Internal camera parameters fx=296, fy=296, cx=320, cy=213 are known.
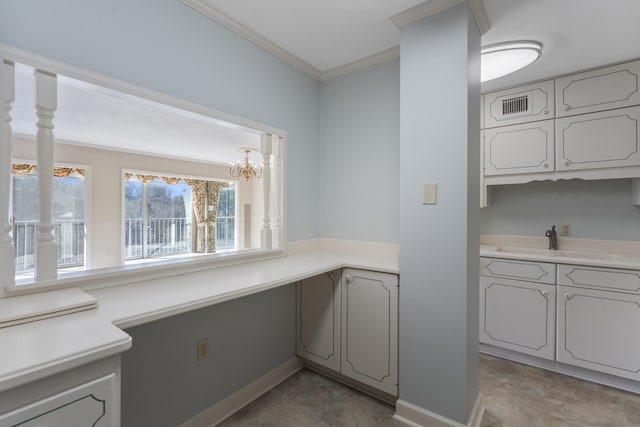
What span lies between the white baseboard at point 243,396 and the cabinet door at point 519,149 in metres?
2.44

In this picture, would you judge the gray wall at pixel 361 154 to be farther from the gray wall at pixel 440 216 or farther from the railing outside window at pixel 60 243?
the railing outside window at pixel 60 243

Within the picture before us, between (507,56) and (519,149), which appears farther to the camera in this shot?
(519,149)

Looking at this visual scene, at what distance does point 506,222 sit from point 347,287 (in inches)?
77.4

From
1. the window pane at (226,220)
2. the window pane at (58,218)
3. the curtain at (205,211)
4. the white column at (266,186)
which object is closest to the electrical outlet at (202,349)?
the white column at (266,186)

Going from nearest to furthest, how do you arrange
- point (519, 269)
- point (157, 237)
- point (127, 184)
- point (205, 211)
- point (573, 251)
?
1. point (519, 269)
2. point (573, 251)
3. point (127, 184)
4. point (157, 237)
5. point (205, 211)

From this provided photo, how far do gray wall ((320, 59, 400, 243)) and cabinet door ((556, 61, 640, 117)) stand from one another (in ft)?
4.83

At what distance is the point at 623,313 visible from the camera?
2055mm

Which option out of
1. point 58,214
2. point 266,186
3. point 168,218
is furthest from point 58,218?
point 266,186

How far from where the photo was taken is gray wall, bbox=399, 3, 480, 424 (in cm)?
156

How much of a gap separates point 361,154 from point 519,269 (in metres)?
1.60

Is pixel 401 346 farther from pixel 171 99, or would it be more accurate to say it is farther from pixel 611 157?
pixel 611 157

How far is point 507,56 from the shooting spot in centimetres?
204

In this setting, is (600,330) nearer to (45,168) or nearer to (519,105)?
(519,105)

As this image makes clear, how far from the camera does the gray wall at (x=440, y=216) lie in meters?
1.56
